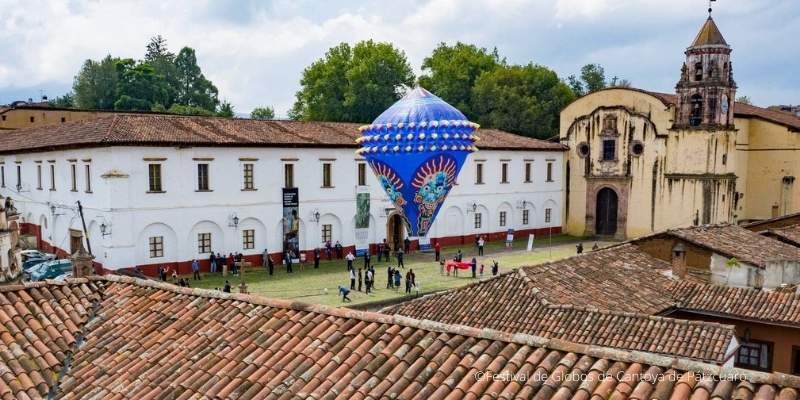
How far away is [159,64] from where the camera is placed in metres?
82.4

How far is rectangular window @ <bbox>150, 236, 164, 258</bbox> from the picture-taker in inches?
1102

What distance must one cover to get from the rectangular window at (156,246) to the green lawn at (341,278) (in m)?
1.59

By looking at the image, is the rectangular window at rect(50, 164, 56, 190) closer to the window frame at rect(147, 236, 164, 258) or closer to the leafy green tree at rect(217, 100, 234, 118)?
the window frame at rect(147, 236, 164, 258)

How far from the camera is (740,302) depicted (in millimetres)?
16719

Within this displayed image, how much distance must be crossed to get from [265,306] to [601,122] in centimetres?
3661

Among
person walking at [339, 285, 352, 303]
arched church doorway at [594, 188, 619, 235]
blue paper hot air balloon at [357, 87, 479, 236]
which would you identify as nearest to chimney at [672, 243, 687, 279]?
blue paper hot air balloon at [357, 87, 479, 236]

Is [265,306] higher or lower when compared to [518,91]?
lower

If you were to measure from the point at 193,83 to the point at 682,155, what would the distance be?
63.8 m

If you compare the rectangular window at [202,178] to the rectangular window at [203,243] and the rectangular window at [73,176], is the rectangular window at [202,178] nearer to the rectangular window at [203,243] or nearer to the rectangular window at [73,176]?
the rectangular window at [203,243]

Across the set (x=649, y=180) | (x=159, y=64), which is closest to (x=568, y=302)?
(x=649, y=180)

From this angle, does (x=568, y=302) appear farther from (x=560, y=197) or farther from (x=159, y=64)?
(x=159, y=64)

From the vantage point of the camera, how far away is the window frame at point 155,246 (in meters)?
27.9

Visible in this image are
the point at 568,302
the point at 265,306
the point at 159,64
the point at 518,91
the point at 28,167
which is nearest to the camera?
the point at 265,306

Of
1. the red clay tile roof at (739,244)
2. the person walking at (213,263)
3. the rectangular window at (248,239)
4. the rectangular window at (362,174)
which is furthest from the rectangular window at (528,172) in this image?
the person walking at (213,263)
